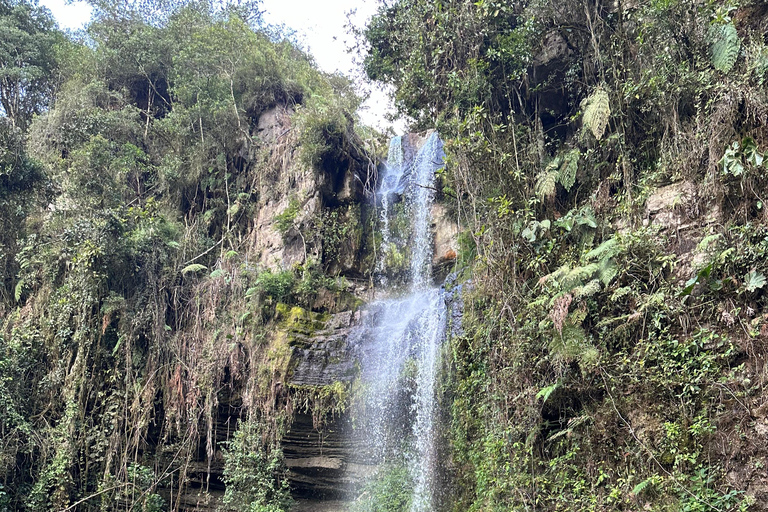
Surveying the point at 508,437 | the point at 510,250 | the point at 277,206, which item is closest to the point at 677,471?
the point at 508,437

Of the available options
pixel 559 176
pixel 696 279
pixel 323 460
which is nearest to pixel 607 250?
pixel 696 279

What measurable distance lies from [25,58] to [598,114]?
48.7ft

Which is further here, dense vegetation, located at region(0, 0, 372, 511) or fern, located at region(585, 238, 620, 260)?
→ dense vegetation, located at region(0, 0, 372, 511)

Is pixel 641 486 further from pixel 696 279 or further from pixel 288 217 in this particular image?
pixel 288 217

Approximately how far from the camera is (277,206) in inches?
455

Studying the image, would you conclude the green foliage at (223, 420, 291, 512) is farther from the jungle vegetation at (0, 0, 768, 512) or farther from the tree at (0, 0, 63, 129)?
the tree at (0, 0, 63, 129)

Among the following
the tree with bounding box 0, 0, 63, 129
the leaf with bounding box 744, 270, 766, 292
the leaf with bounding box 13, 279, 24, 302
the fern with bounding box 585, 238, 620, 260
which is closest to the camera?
the leaf with bounding box 744, 270, 766, 292

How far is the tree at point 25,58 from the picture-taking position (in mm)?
13414

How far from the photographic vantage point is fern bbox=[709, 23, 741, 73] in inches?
245

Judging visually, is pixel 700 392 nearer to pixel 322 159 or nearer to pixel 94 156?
pixel 322 159

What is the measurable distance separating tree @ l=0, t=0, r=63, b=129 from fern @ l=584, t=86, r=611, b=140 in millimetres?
13978

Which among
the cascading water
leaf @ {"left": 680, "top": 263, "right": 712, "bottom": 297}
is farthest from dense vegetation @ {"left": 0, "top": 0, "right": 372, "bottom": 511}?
leaf @ {"left": 680, "top": 263, "right": 712, "bottom": 297}

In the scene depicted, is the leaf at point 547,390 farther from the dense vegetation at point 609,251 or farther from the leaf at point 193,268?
the leaf at point 193,268

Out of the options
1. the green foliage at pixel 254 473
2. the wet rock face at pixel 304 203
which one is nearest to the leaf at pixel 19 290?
the wet rock face at pixel 304 203
